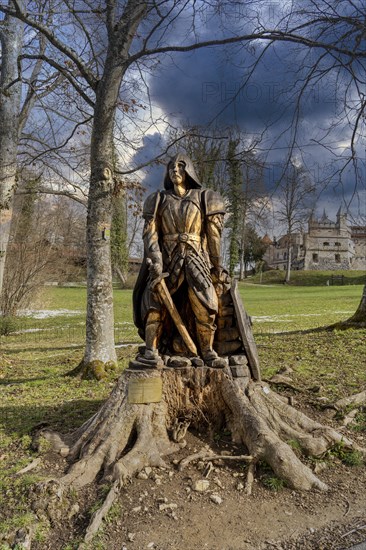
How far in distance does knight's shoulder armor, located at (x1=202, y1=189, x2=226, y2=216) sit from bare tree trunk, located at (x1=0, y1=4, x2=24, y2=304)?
6.37 metres

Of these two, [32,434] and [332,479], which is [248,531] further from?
[32,434]

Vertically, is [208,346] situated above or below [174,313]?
below

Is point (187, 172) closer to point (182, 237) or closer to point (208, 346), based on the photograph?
point (182, 237)

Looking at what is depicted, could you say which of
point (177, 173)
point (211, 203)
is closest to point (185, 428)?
point (211, 203)

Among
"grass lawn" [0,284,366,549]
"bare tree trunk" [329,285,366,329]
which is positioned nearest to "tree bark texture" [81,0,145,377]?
"grass lawn" [0,284,366,549]

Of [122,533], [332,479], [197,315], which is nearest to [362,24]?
[197,315]

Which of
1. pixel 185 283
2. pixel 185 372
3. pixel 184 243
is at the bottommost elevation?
pixel 185 372

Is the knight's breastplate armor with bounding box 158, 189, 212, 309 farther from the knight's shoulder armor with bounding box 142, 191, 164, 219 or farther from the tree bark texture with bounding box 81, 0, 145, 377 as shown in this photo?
the tree bark texture with bounding box 81, 0, 145, 377

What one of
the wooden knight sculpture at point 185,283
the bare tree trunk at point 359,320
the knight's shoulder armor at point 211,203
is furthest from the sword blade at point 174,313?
the bare tree trunk at point 359,320

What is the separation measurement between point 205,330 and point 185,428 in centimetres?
100

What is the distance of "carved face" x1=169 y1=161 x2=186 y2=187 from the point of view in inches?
181

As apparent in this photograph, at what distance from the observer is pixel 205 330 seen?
14.4ft

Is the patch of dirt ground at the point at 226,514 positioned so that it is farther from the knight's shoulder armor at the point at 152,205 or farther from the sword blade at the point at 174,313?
the knight's shoulder armor at the point at 152,205

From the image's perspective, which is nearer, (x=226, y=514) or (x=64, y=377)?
(x=226, y=514)
